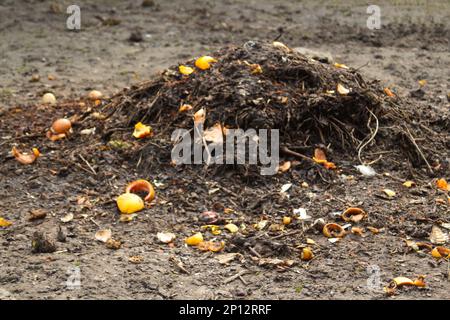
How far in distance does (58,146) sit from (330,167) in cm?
248

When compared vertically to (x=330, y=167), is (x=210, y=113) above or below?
above

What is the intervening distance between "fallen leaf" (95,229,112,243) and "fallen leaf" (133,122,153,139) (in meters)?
1.20

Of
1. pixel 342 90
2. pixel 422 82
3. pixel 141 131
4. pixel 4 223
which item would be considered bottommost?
pixel 4 223

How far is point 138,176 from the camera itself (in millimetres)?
5793

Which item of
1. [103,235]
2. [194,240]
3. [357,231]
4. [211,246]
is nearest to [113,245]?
[103,235]

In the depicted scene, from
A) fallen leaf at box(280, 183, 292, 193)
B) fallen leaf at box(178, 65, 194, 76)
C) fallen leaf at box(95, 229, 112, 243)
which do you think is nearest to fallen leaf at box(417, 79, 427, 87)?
fallen leaf at box(178, 65, 194, 76)

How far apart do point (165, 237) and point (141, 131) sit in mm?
1380

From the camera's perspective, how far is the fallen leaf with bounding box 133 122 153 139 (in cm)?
603

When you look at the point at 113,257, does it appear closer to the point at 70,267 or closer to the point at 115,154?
the point at 70,267

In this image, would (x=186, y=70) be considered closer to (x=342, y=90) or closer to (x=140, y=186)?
(x=140, y=186)

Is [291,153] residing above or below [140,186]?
above

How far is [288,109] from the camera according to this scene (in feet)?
19.3

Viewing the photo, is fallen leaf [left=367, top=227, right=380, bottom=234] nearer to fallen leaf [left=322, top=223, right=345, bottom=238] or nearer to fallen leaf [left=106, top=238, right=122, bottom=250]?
fallen leaf [left=322, top=223, right=345, bottom=238]
